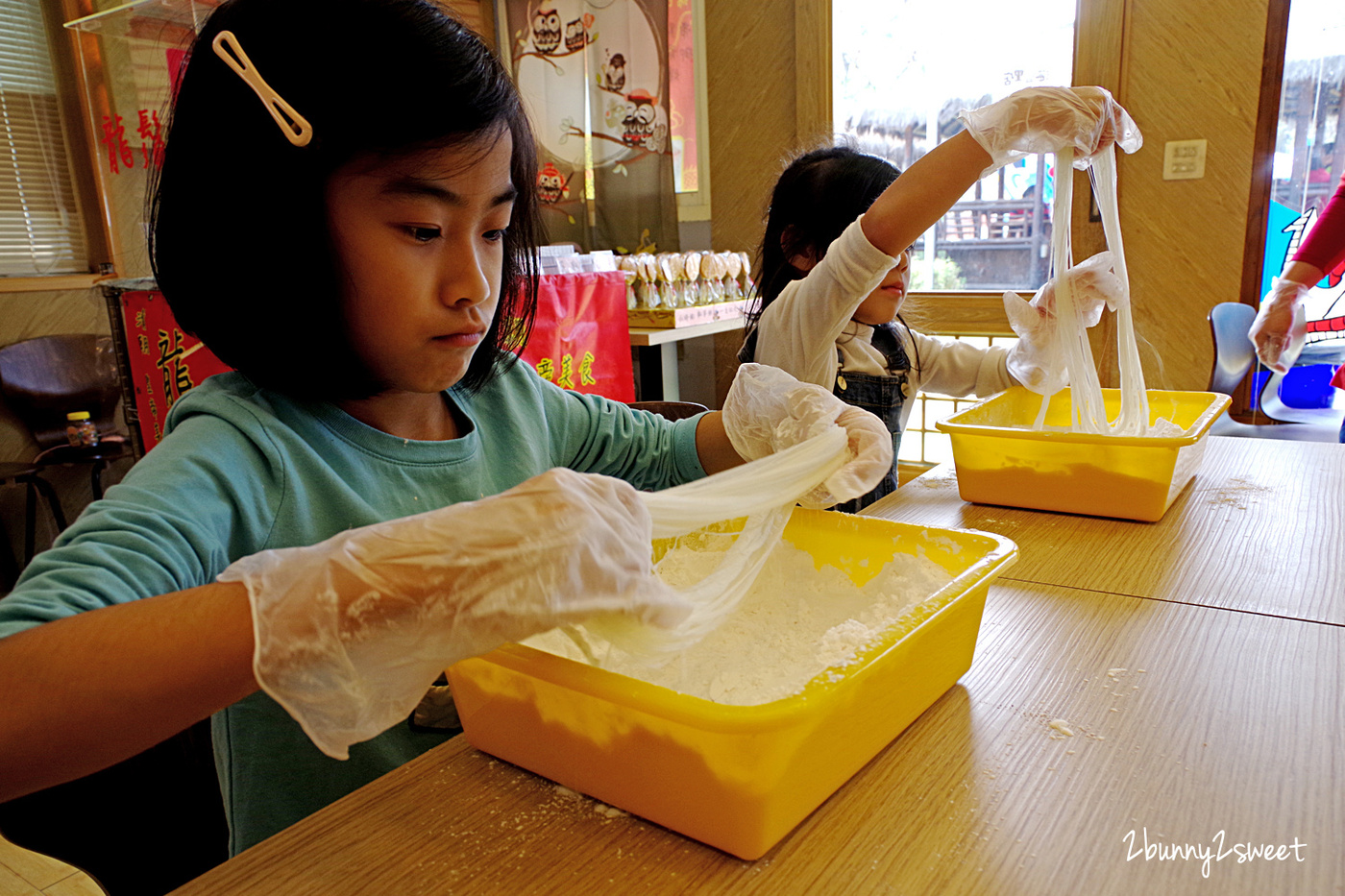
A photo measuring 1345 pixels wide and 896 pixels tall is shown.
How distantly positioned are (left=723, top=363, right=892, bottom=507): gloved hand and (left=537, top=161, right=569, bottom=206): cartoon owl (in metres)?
3.23

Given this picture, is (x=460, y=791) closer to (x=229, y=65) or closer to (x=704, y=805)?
(x=704, y=805)

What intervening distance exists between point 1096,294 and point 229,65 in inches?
49.5

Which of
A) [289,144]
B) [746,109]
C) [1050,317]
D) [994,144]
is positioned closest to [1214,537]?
[1050,317]

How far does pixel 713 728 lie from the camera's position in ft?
1.66

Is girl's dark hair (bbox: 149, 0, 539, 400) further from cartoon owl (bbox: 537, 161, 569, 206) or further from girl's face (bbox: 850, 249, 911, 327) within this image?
cartoon owl (bbox: 537, 161, 569, 206)

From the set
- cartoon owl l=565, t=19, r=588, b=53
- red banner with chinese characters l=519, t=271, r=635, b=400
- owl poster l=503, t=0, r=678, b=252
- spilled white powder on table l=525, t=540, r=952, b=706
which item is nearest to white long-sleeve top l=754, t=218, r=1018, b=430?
spilled white powder on table l=525, t=540, r=952, b=706

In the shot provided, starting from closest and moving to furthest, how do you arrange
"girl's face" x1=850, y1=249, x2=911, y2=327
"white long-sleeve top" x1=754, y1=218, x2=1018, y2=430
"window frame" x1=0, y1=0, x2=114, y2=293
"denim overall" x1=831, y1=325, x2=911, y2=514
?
"white long-sleeve top" x1=754, y1=218, x2=1018, y2=430, "girl's face" x1=850, y1=249, x2=911, y2=327, "denim overall" x1=831, y1=325, x2=911, y2=514, "window frame" x1=0, y1=0, x2=114, y2=293

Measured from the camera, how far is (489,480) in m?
0.94

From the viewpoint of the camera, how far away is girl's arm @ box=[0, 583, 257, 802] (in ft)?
1.49

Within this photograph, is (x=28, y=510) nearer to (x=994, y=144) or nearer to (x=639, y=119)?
(x=639, y=119)

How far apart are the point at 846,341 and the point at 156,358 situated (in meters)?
1.82

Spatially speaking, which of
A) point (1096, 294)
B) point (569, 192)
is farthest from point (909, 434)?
point (1096, 294)

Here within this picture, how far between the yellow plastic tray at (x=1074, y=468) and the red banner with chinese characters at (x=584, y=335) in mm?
1440

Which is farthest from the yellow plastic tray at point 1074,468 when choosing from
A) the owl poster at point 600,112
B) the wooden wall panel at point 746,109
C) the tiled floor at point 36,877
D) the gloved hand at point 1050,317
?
the owl poster at point 600,112
